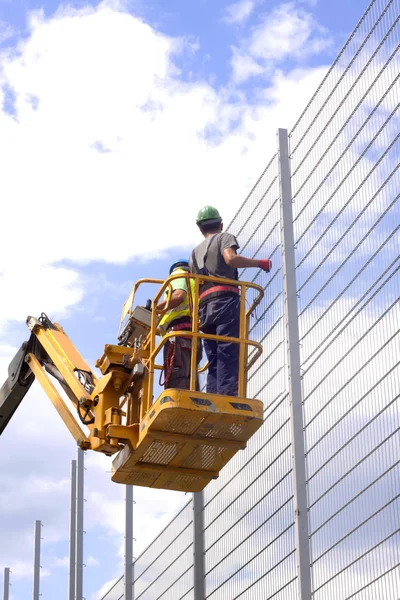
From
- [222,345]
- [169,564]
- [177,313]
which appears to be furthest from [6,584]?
[222,345]

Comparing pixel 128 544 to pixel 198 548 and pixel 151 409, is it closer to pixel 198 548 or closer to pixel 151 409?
pixel 198 548

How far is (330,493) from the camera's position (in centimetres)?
1028

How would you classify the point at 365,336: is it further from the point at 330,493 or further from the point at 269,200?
the point at 269,200

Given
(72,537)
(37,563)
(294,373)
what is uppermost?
(37,563)

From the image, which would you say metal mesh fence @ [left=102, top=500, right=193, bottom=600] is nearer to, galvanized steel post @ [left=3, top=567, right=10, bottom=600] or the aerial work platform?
the aerial work platform

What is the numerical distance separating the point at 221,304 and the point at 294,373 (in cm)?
145

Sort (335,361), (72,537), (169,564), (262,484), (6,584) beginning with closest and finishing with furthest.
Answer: (335,361) < (262,484) < (169,564) < (72,537) < (6,584)

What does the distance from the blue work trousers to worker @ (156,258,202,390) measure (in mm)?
206

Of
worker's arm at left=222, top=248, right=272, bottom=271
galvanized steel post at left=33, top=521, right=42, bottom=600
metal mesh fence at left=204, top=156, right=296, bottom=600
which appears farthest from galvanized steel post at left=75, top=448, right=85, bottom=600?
worker's arm at left=222, top=248, right=272, bottom=271

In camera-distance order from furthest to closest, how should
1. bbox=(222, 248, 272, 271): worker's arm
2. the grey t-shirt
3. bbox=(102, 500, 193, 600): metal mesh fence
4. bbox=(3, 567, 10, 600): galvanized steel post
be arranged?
1. bbox=(3, 567, 10, 600): galvanized steel post
2. bbox=(102, 500, 193, 600): metal mesh fence
3. the grey t-shirt
4. bbox=(222, 248, 272, 271): worker's arm

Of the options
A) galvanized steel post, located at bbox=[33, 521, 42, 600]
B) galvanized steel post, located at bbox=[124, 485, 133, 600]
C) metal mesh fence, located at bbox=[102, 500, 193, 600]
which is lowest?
metal mesh fence, located at bbox=[102, 500, 193, 600]

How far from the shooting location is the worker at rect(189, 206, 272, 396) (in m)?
9.96

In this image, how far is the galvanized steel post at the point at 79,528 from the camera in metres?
20.0

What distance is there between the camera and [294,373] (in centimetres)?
1117
